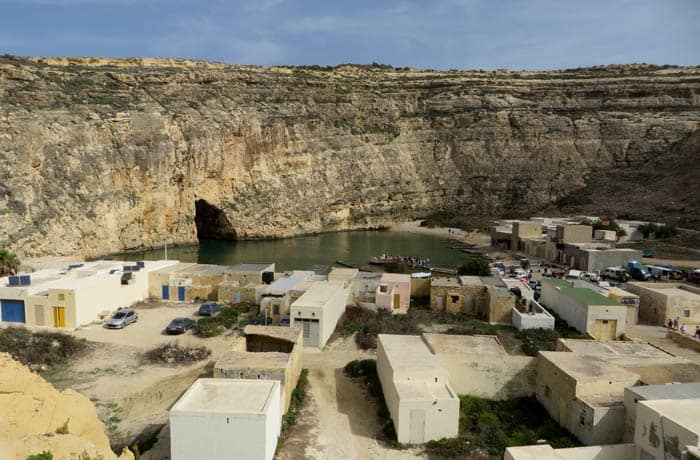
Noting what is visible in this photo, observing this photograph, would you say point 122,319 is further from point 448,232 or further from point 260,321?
point 448,232

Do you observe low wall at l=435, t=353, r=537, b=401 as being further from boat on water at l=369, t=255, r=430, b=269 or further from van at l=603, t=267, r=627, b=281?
boat on water at l=369, t=255, r=430, b=269

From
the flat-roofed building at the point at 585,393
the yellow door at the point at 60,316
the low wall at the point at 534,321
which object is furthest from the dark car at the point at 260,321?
the flat-roofed building at the point at 585,393

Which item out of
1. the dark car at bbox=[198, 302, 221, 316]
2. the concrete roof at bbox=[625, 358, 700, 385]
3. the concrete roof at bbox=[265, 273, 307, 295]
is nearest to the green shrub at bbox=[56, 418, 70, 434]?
the concrete roof at bbox=[265, 273, 307, 295]

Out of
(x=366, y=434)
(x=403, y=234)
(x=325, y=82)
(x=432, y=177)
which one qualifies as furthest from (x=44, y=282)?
(x=432, y=177)

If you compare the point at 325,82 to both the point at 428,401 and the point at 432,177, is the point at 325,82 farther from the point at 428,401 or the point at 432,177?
the point at 428,401

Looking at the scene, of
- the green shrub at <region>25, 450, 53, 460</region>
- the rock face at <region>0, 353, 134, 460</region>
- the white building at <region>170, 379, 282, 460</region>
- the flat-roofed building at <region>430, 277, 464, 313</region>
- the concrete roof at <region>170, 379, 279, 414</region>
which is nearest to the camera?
the green shrub at <region>25, 450, 53, 460</region>

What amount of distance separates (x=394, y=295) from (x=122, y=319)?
11.1 metres

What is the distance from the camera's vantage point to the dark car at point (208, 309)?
22000 mm

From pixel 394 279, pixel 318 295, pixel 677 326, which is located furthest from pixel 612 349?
pixel 394 279

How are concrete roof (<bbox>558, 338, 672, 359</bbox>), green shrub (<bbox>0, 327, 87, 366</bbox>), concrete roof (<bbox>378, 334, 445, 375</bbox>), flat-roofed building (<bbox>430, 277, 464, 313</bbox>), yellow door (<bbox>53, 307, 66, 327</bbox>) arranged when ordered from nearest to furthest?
concrete roof (<bbox>378, 334, 445, 375</bbox>), concrete roof (<bbox>558, 338, 672, 359</bbox>), green shrub (<bbox>0, 327, 87, 366</bbox>), yellow door (<bbox>53, 307, 66, 327</bbox>), flat-roofed building (<bbox>430, 277, 464, 313</bbox>)

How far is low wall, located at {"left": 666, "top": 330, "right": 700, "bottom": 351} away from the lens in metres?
17.6

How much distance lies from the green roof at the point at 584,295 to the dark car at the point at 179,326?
1502cm

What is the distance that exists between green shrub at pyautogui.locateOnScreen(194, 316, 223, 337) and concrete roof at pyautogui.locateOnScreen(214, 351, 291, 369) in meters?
5.06

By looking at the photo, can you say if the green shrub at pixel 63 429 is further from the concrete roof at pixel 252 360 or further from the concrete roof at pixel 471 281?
the concrete roof at pixel 471 281
